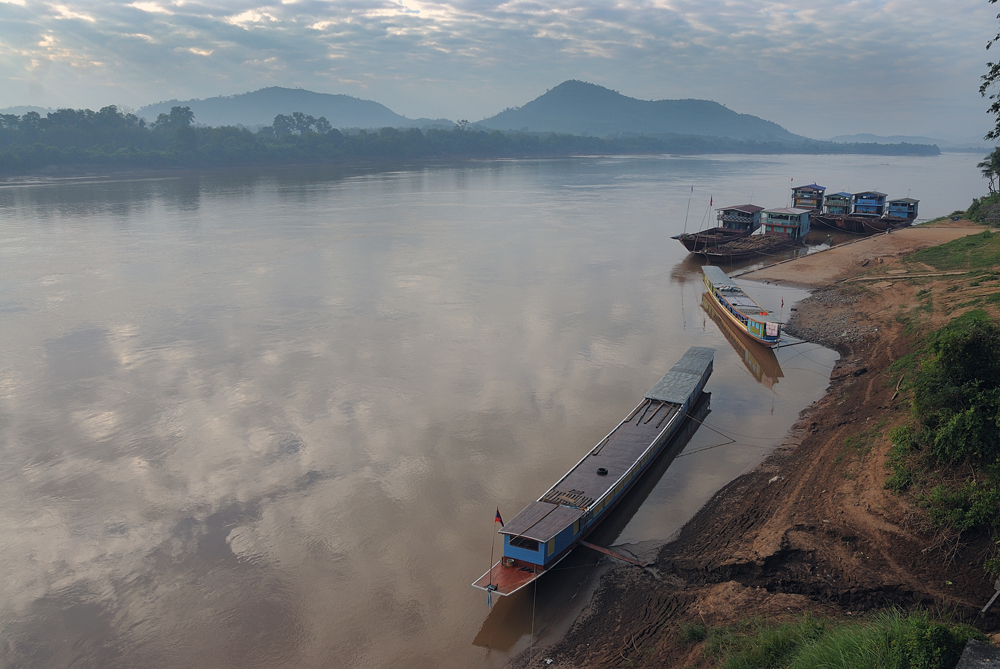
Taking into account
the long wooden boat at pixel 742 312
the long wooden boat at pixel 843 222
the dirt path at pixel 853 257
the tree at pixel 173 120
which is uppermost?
the tree at pixel 173 120

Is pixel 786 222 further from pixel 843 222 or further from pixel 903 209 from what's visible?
pixel 903 209

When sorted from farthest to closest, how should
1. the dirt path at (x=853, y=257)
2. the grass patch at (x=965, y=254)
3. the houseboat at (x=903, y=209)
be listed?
the houseboat at (x=903, y=209) < the dirt path at (x=853, y=257) < the grass patch at (x=965, y=254)

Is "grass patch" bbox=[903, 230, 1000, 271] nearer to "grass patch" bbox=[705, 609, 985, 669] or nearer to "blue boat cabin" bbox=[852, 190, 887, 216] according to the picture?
"blue boat cabin" bbox=[852, 190, 887, 216]

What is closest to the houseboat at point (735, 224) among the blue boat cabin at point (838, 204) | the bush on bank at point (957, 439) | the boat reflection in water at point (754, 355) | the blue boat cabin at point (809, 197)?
the blue boat cabin at point (838, 204)

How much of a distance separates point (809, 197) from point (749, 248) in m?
25.4

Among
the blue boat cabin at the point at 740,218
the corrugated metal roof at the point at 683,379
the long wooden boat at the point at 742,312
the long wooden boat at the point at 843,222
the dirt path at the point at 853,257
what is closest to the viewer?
the corrugated metal roof at the point at 683,379

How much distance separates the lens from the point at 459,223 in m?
63.4

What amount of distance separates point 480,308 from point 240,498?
1920 cm

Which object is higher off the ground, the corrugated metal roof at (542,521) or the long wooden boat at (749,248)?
the long wooden boat at (749,248)

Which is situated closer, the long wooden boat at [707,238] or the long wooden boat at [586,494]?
the long wooden boat at [586,494]

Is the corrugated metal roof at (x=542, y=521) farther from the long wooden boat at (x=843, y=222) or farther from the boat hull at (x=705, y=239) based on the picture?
the long wooden boat at (x=843, y=222)

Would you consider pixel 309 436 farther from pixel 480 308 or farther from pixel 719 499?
pixel 480 308

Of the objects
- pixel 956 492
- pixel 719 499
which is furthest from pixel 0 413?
pixel 956 492

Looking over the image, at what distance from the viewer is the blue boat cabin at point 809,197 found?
6725 cm
